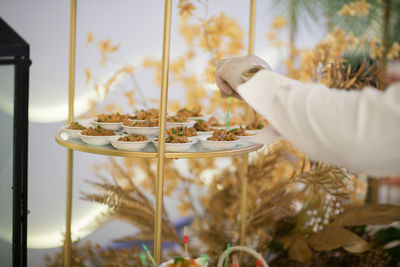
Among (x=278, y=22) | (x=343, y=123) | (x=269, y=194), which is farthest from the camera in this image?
(x=278, y=22)

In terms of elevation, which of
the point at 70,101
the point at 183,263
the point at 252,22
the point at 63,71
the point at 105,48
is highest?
the point at 252,22

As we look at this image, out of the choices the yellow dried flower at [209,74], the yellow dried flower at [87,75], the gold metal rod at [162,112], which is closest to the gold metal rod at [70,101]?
Answer: the gold metal rod at [162,112]

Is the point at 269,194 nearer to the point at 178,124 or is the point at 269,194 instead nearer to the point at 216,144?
the point at 178,124

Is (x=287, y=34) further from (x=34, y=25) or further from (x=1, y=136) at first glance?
(x=1, y=136)

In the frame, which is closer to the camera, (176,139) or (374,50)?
(176,139)

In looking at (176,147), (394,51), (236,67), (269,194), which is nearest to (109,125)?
(176,147)

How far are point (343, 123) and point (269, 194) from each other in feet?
5.09

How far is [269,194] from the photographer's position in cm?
242

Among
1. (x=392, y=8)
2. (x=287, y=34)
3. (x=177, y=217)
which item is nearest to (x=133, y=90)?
(x=177, y=217)

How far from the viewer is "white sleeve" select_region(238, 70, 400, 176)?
2.91ft

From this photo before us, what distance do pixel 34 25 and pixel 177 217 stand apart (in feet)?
5.15

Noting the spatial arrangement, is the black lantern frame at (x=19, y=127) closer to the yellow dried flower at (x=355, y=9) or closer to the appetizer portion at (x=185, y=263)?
the appetizer portion at (x=185, y=263)

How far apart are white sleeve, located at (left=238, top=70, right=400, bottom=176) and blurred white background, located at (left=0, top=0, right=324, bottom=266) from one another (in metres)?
1.77

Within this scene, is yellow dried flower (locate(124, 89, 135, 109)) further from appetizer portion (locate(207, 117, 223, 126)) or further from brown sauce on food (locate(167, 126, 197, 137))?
brown sauce on food (locate(167, 126, 197, 137))
